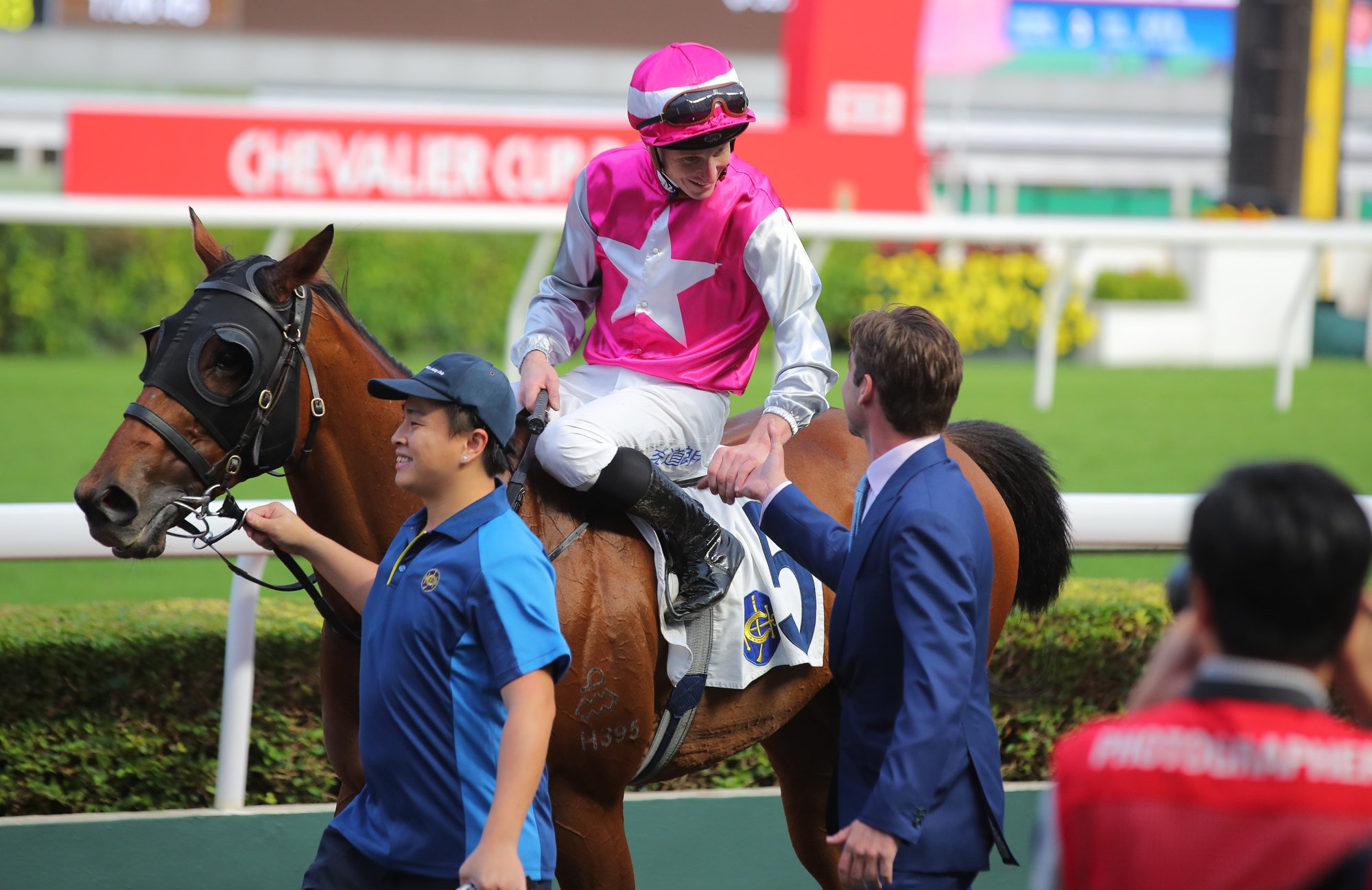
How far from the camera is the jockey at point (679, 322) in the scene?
2.65 m

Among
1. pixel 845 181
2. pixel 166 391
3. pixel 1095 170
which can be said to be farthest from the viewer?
pixel 1095 170

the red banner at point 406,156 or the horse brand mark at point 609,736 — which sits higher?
the red banner at point 406,156

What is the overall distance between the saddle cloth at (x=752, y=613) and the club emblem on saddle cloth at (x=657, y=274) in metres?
Result: 0.36

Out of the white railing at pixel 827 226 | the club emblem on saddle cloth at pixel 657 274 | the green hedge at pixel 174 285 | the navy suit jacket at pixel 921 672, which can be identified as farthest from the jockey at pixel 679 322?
the green hedge at pixel 174 285

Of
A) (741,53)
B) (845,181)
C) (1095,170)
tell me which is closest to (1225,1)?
Result: (1095,170)

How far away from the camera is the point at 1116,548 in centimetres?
413

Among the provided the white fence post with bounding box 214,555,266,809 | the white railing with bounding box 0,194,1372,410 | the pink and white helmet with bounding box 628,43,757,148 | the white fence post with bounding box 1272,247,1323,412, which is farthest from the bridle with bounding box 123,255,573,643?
the white fence post with bounding box 1272,247,1323,412

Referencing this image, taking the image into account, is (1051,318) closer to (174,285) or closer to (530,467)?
(530,467)

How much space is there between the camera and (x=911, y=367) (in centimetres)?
216

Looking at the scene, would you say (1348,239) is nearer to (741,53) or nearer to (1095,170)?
(741,53)

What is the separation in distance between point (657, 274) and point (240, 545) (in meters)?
1.51

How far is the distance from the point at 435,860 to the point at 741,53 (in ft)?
71.7

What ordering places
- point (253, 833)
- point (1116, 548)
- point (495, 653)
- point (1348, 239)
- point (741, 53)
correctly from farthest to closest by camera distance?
point (741, 53) < point (1348, 239) < point (1116, 548) < point (253, 833) < point (495, 653)

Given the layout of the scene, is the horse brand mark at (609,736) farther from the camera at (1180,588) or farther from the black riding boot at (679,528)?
the camera at (1180,588)
